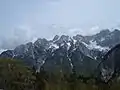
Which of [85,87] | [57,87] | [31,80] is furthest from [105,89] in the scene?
[31,80]

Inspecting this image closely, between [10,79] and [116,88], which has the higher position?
[10,79]

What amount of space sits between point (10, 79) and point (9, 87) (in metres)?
14.4

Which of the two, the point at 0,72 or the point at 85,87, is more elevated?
the point at 0,72

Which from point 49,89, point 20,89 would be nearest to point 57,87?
point 49,89

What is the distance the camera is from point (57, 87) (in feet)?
474

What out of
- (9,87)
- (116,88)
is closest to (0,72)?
(9,87)

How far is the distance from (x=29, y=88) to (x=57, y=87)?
523 inches

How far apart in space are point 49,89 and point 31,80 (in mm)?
20084

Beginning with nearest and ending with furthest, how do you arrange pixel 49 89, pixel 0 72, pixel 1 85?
pixel 49 89, pixel 1 85, pixel 0 72

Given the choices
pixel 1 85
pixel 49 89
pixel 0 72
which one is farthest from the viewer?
pixel 0 72

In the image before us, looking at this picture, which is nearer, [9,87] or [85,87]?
[9,87]

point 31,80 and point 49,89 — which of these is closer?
point 49,89

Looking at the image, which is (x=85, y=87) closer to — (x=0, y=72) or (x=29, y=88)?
(x=29, y=88)

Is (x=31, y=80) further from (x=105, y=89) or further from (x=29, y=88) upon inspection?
(x=105, y=89)
